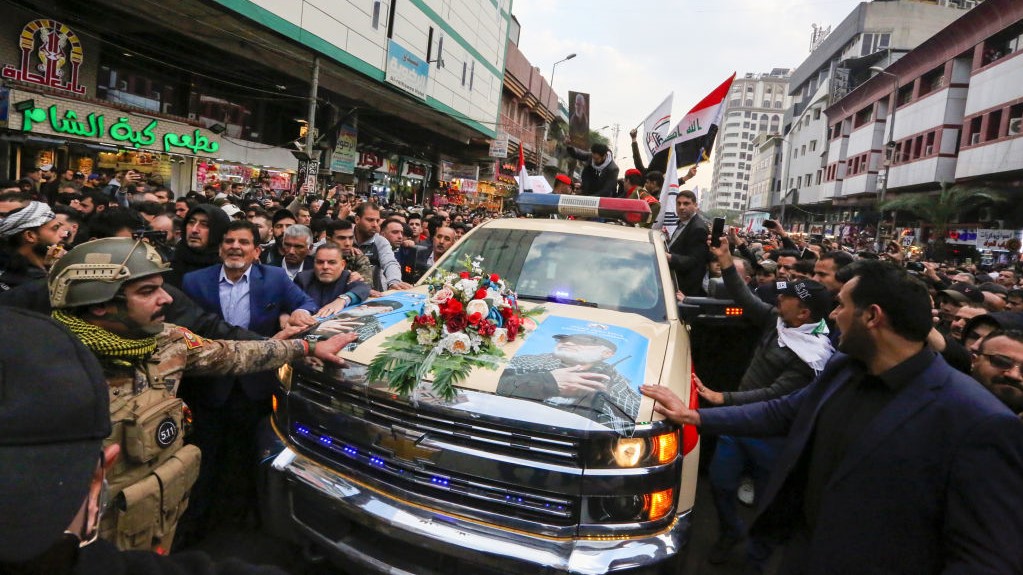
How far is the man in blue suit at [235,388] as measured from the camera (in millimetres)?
3324

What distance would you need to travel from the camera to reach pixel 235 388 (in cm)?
355

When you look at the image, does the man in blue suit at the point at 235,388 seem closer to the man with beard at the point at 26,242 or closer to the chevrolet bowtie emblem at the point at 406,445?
the man with beard at the point at 26,242

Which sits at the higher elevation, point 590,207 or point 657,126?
point 657,126

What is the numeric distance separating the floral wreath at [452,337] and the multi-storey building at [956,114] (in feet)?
89.2

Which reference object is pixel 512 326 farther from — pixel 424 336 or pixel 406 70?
pixel 406 70

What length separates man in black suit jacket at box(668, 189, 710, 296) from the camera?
557 centimetres

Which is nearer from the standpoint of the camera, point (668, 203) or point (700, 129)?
point (668, 203)

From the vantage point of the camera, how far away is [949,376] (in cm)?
193

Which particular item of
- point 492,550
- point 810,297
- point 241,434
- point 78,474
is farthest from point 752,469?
point 78,474

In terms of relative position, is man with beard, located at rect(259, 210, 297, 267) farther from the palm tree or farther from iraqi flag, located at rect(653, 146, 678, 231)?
the palm tree

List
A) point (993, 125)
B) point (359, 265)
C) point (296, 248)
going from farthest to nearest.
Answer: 1. point (993, 125)
2. point (359, 265)
3. point (296, 248)

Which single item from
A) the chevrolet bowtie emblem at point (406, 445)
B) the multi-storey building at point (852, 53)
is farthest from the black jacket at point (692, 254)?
the multi-storey building at point (852, 53)

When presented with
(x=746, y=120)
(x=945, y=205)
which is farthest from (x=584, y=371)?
(x=746, y=120)

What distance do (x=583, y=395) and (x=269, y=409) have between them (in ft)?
7.45
